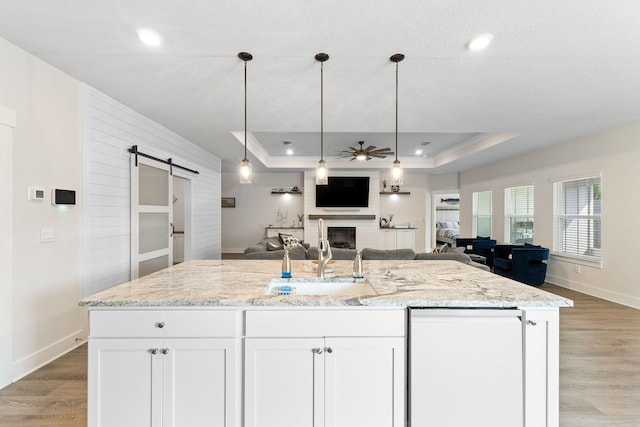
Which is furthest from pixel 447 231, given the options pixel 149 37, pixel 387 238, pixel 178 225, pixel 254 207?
pixel 149 37

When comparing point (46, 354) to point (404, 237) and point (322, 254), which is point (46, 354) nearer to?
point (322, 254)

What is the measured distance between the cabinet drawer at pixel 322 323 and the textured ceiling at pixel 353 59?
71.2 inches

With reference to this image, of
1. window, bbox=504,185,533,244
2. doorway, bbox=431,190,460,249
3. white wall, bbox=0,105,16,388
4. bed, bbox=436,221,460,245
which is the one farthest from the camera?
doorway, bbox=431,190,460,249

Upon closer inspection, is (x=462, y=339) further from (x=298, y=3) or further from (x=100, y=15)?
(x=100, y=15)

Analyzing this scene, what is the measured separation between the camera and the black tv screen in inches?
335

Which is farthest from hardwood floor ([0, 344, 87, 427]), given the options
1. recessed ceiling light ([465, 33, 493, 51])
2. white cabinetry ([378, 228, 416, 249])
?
white cabinetry ([378, 228, 416, 249])

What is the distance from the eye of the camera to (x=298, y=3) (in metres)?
1.85

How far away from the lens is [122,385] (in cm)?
155

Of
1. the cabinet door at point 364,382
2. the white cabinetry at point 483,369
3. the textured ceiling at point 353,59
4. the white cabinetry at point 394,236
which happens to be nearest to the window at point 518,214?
the textured ceiling at point 353,59

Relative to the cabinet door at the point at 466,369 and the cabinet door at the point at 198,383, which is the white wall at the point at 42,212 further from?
the cabinet door at the point at 466,369

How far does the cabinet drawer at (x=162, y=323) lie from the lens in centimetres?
156

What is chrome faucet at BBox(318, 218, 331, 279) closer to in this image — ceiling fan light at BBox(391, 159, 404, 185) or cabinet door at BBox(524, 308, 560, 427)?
ceiling fan light at BBox(391, 159, 404, 185)

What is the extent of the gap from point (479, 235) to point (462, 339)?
7.40m

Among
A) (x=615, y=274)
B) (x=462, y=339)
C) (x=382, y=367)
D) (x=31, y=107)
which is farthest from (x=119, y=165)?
(x=615, y=274)
